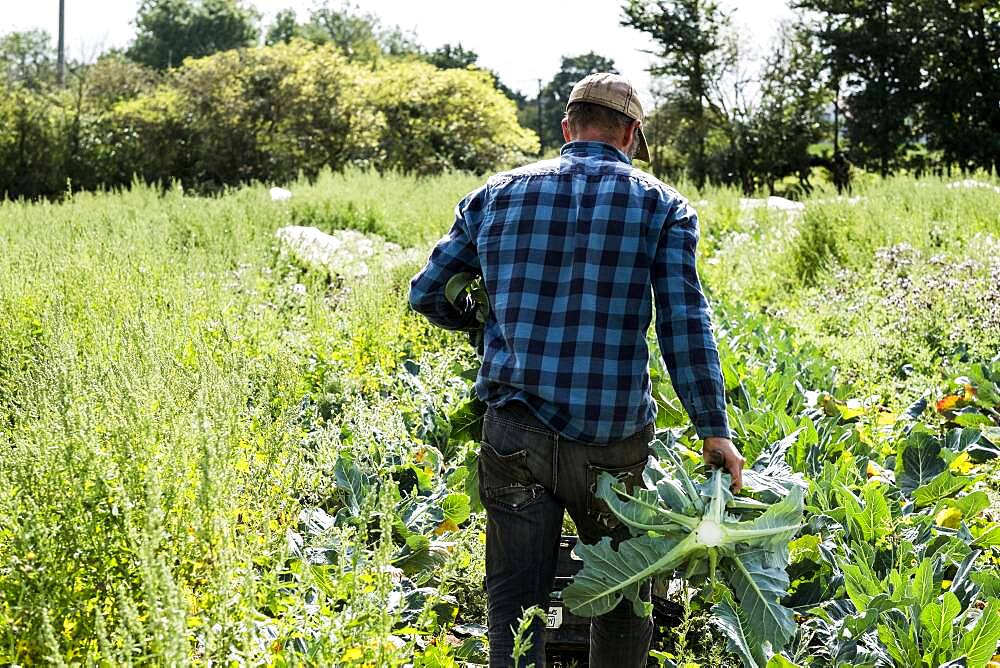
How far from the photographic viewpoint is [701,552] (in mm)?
2289

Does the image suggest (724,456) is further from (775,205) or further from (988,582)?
(775,205)

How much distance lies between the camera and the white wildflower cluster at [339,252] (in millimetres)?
8438

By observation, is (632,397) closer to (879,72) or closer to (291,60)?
(291,60)

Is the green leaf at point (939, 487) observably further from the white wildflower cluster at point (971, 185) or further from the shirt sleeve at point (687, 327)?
the white wildflower cluster at point (971, 185)

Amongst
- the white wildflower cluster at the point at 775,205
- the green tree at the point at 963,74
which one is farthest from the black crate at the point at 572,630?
the green tree at the point at 963,74

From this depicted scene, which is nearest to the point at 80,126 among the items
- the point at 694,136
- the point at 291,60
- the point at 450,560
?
the point at 291,60

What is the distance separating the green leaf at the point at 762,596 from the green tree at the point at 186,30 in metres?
52.6

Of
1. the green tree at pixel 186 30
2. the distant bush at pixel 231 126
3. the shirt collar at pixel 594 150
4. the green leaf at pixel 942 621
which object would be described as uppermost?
the green tree at pixel 186 30

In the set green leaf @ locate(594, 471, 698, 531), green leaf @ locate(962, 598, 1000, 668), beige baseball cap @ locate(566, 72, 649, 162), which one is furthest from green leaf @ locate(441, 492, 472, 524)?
green leaf @ locate(962, 598, 1000, 668)

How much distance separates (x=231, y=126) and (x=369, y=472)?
1741 centimetres

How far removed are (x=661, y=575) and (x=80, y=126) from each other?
19.3m

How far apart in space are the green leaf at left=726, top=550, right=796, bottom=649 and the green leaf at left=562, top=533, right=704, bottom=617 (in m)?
0.16

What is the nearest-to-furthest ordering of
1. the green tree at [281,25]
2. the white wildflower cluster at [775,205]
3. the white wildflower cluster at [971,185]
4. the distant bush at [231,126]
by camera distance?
the white wildflower cluster at [971,185], the white wildflower cluster at [775,205], the distant bush at [231,126], the green tree at [281,25]

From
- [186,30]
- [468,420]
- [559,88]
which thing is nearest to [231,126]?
[468,420]
